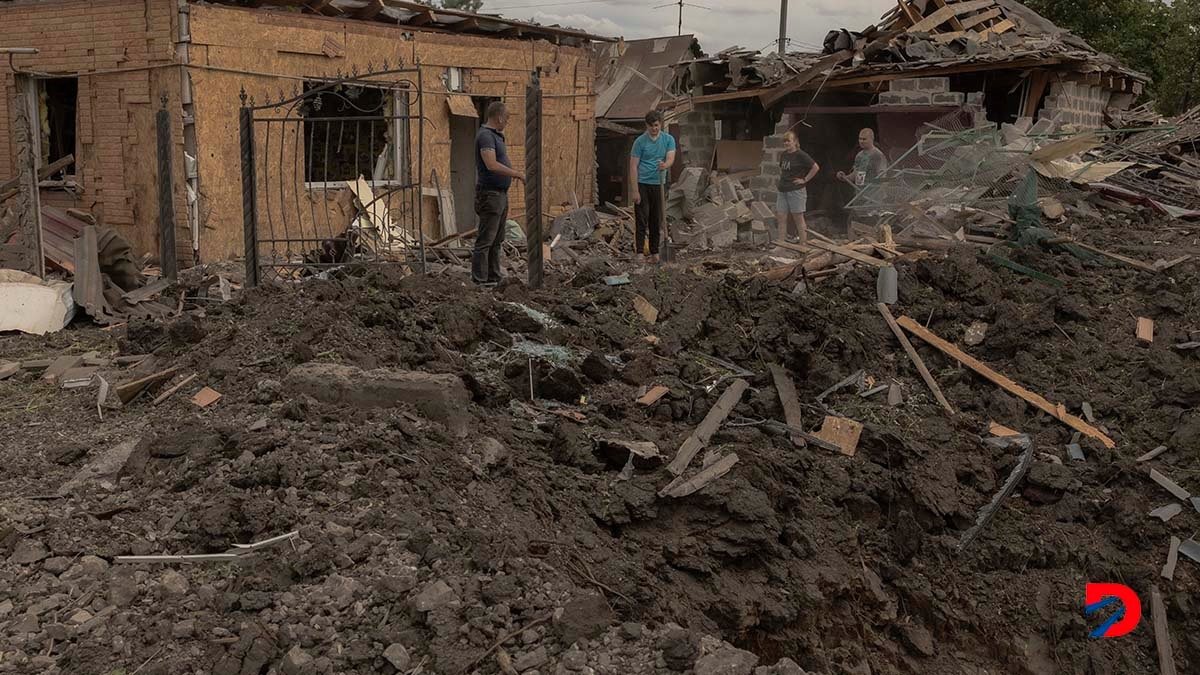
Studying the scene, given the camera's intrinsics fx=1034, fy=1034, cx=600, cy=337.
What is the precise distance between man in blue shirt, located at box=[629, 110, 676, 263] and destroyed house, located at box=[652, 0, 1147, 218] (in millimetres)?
5555

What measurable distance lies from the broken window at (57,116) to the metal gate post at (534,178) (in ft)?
25.0

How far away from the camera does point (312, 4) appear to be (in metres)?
13.2

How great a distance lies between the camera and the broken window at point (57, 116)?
1341cm

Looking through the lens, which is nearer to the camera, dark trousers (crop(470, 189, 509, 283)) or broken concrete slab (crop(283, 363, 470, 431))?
broken concrete slab (crop(283, 363, 470, 431))

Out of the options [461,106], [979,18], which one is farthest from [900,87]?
[461,106]

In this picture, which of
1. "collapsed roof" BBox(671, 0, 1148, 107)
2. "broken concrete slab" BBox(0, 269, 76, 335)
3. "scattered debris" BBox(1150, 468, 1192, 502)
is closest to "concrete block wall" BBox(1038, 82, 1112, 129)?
"collapsed roof" BBox(671, 0, 1148, 107)

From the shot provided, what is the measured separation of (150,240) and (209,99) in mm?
1906

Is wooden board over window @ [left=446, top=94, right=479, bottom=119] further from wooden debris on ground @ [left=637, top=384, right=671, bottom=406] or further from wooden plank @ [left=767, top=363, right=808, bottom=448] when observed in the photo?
wooden debris on ground @ [left=637, top=384, right=671, bottom=406]

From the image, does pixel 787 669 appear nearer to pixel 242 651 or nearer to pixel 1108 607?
pixel 242 651

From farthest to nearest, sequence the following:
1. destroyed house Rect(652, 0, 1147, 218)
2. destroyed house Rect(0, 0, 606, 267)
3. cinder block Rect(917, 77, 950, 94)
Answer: cinder block Rect(917, 77, 950, 94)
destroyed house Rect(652, 0, 1147, 218)
destroyed house Rect(0, 0, 606, 267)

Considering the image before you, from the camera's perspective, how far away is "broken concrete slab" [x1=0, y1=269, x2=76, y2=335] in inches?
354

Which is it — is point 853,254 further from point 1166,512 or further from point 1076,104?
point 1076,104

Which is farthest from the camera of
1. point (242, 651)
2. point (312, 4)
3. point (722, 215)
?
point (722, 215)

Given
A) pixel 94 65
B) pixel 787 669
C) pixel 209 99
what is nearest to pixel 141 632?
pixel 787 669
